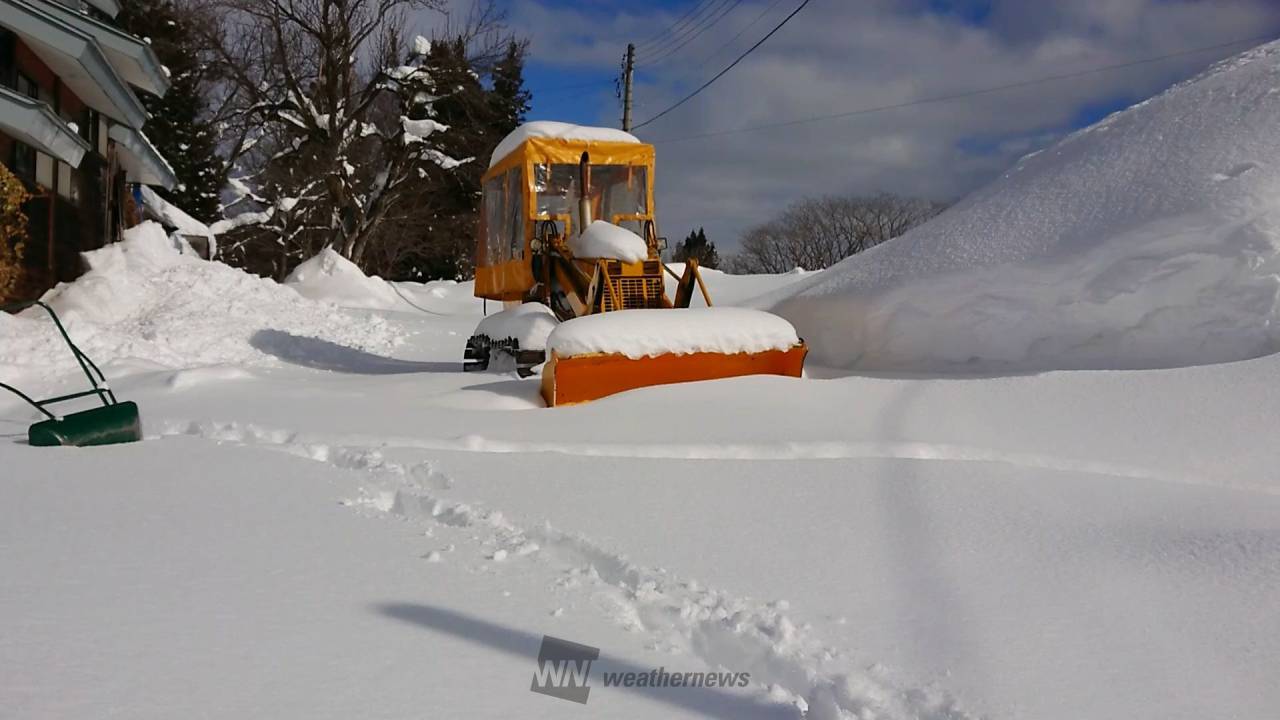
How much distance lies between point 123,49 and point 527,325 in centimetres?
1219

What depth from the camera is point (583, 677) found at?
2.46 meters

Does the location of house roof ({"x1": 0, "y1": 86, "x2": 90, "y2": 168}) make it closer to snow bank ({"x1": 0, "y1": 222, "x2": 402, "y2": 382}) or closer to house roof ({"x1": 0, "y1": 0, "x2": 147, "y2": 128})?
house roof ({"x1": 0, "y1": 0, "x2": 147, "y2": 128})

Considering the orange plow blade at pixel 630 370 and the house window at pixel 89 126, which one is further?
the house window at pixel 89 126

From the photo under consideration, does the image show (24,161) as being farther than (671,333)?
Yes

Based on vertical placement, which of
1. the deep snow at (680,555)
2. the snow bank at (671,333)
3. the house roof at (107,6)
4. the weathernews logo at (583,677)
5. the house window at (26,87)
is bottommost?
the weathernews logo at (583,677)

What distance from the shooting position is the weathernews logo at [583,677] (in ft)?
7.79

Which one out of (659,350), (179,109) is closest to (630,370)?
(659,350)

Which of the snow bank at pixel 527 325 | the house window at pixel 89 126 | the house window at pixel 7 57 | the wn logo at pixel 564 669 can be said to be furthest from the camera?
the house window at pixel 89 126

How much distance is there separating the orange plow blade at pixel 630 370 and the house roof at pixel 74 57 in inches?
413

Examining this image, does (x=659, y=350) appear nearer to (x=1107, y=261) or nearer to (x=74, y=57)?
A: (x=1107, y=261)

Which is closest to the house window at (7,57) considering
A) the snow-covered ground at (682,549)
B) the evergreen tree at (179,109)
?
the snow-covered ground at (682,549)

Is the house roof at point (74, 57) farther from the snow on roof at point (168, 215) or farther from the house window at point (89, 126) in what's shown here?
the snow on roof at point (168, 215)

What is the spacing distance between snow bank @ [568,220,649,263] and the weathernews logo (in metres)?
6.24

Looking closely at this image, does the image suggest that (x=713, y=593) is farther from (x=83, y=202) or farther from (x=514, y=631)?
(x=83, y=202)
